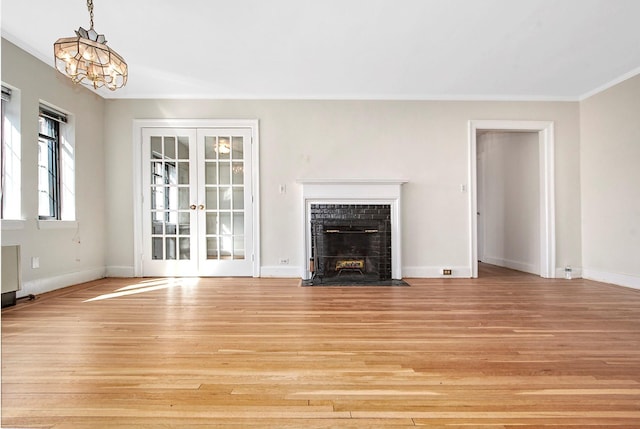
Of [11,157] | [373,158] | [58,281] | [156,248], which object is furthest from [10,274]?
[373,158]

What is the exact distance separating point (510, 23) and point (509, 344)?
9.12 ft

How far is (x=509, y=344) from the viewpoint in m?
2.29

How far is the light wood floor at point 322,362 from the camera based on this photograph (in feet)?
4.95

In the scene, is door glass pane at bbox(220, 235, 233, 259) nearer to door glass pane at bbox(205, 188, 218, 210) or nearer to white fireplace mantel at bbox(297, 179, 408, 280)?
door glass pane at bbox(205, 188, 218, 210)

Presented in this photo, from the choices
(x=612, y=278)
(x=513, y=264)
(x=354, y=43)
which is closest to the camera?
(x=354, y=43)

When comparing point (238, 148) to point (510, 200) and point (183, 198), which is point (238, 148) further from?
point (510, 200)

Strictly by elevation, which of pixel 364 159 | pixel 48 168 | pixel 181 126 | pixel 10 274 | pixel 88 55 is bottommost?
pixel 10 274

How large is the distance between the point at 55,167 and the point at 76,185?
0.30 metres

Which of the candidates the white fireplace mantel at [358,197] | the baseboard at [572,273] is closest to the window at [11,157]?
the white fireplace mantel at [358,197]

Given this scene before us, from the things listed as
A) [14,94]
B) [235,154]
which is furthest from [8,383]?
[235,154]

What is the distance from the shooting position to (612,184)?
443 centimetres

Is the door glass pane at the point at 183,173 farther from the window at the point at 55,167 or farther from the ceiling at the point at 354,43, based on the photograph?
Answer: the window at the point at 55,167

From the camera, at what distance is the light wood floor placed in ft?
4.95

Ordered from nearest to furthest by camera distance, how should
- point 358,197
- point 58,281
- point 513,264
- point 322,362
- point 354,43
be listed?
1. point 322,362
2. point 354,43
3. point 58,281
4. point 358,197
5. point 513,264
